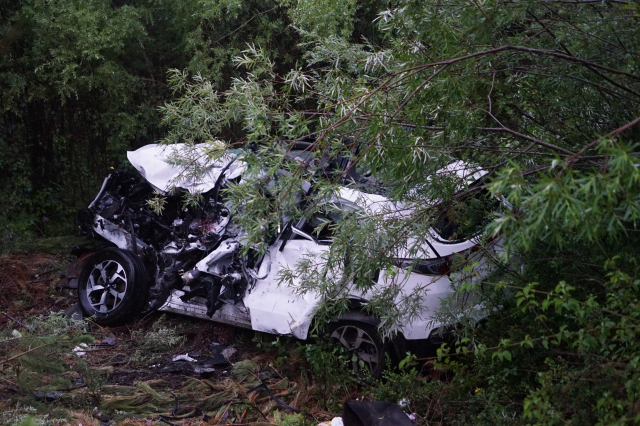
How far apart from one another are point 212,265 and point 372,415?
2.37 metres

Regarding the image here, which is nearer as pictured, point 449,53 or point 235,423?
point 449,53

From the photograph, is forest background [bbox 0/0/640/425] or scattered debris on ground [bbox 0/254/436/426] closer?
forest background [bbox 0/0/640/425]

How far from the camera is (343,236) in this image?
407 centimetres

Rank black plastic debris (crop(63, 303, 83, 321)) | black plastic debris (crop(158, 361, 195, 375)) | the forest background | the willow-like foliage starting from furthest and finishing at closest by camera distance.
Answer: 1. black plastic debris (crop(63, 303, 83, 321))
2. black plastic debris (crop(158, 361, 195, 375))
3. the willow-like foliage
4. the forest background

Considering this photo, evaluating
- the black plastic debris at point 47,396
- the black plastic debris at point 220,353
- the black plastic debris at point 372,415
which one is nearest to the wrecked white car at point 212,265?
the black plastic debris at point 220,353

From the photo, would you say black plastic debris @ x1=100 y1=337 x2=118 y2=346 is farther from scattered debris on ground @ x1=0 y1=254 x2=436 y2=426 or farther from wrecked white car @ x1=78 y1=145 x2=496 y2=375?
wrecked white car @ x1=78 y1=145 x2=496 y2=375

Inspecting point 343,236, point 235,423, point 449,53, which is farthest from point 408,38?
point 235,423

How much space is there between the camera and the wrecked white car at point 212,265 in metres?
4.67

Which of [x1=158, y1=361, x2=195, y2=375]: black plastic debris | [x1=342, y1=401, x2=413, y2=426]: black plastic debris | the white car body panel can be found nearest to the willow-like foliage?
the white car body panel

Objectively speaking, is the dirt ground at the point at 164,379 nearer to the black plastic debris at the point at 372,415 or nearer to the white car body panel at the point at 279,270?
the white car body panel at the point at 279,270

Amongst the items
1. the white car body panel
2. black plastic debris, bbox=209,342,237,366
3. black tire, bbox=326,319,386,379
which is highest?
the white car body panel

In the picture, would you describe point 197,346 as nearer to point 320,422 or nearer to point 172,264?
point 172,264

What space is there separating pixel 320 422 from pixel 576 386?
2.03 m

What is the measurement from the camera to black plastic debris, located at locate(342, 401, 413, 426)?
3.86 metres
